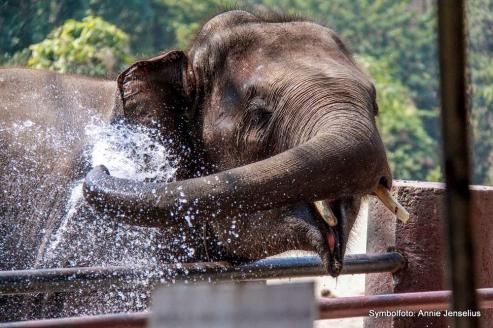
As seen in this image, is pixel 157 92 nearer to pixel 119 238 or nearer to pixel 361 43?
pixel 119 238

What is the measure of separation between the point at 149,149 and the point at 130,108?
186 mm

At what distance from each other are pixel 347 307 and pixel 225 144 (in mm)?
1131

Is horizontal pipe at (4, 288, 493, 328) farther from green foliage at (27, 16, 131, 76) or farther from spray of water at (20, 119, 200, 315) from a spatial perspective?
green foliage at (27, 16, 131, 76)

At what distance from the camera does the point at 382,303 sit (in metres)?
2.50

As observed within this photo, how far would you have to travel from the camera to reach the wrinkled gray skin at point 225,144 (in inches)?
104

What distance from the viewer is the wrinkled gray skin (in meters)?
2.64

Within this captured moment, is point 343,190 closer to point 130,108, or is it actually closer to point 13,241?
point 130,108

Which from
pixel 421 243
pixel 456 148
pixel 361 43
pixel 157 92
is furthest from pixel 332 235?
pixel 361 43

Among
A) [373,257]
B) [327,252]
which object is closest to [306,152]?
[327,252]

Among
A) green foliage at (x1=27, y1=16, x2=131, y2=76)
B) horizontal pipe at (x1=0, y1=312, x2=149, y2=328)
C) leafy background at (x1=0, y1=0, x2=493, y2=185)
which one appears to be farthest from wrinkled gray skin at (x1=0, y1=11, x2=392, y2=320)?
green foliage at (x1=27, y1=16, x2=131, y2=76)

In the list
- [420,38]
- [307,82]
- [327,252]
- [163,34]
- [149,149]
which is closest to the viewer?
[327,252]

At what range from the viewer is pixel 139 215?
8.57ft

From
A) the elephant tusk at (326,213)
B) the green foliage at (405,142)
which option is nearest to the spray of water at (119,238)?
the elephant tusk at (326,213)

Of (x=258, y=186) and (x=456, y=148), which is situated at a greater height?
(x=456, y=148)
